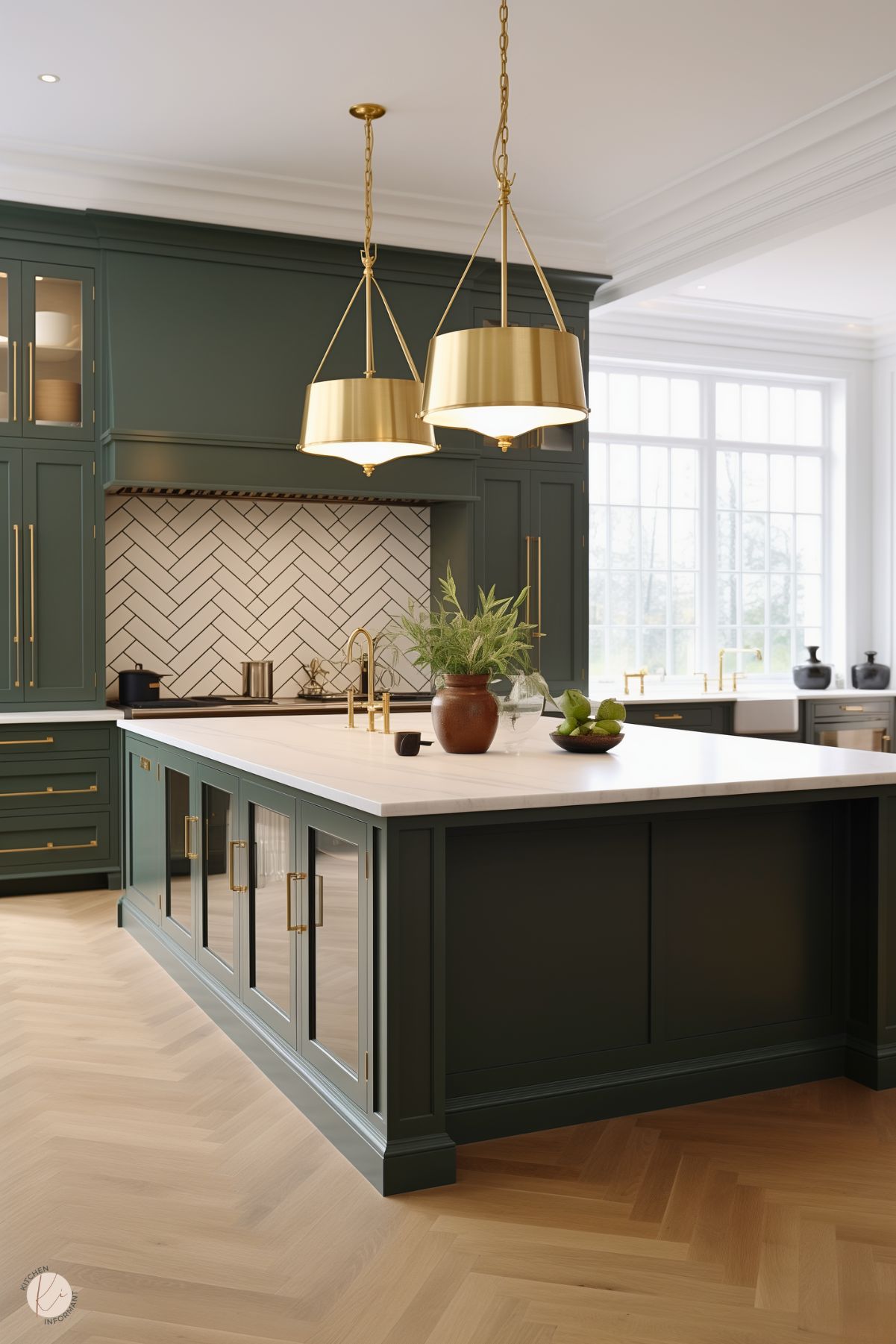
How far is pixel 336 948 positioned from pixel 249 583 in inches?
144

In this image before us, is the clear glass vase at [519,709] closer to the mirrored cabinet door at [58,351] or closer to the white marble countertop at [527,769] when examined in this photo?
the white marble countertop at [527,769]

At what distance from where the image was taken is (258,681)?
6117mm

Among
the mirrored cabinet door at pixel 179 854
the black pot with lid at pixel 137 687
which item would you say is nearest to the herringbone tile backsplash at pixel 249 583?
the black pot with lid at pixel 137 687

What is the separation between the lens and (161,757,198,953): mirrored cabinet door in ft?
13.0

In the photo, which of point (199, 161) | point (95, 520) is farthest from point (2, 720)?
point (199, 161)

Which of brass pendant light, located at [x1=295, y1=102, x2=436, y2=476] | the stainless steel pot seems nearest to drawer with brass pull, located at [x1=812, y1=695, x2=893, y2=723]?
the stainless steel pot

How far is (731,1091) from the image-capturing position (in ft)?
10.1

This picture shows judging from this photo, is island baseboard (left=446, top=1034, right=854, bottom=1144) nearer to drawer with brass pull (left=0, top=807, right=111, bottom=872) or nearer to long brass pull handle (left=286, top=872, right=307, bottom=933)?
long brass pull handle (left=286, top=872, right=307, bottom=933)

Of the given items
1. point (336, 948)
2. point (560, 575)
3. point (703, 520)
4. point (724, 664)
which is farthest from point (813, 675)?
point (336, 948)

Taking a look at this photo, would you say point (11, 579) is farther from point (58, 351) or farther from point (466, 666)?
Answer: point (466, 666)

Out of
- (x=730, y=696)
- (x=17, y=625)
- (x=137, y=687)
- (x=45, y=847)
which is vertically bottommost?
(x=45, y=847)

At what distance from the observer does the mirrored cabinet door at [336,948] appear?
8.72ft

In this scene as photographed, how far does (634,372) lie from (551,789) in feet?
18.4

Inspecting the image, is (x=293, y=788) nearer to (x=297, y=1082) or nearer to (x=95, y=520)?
(x=297, y=1082)
